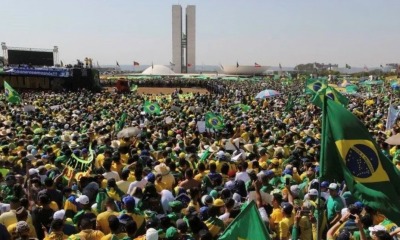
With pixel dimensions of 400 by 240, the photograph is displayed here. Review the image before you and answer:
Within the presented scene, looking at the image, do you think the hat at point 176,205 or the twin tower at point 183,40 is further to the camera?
the twin tower at point 183,40

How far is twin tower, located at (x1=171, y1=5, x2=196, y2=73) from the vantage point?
11912 centimetres

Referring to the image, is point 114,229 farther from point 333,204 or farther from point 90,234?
point 333,204

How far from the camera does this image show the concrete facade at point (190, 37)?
120 metres

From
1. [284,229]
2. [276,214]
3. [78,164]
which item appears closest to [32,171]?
[78,164]

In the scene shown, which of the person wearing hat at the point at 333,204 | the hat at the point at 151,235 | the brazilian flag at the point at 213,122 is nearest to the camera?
the hat at the point at 151,235

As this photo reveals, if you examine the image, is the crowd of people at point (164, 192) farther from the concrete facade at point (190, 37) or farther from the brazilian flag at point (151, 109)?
the concrete facade at point (190, 37)

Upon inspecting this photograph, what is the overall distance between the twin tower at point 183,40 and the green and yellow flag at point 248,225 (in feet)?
382

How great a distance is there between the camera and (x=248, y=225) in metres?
3.77

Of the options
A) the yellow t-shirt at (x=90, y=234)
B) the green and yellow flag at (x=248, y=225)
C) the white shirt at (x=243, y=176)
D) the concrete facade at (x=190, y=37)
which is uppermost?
the concrete facade at (x=190, y=37)

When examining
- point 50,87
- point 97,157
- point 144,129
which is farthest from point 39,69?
point 97,157

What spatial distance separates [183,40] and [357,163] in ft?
385

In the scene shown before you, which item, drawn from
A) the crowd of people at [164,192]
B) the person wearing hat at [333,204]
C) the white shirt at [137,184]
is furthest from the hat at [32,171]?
the person wearing hat at [333,204]

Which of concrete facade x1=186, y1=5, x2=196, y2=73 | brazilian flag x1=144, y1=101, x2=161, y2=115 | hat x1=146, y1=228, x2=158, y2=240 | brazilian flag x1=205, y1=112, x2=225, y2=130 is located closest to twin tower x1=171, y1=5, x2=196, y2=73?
concrete facade x1=186, y1=5, x2=196, y2=73

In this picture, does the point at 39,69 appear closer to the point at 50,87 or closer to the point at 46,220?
the point at 50,87
